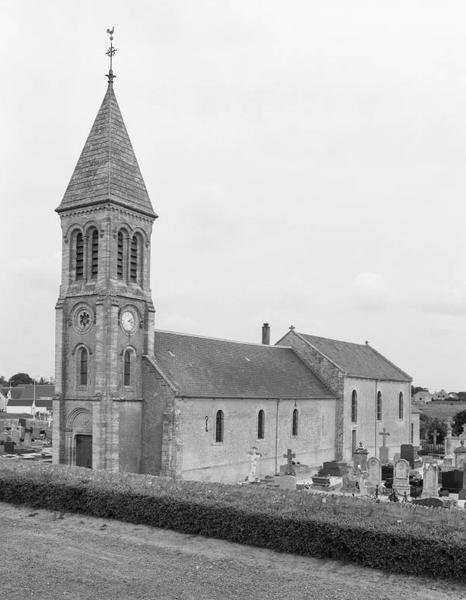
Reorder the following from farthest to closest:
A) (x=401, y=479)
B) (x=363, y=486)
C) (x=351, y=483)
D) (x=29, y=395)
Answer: (x=29, y=395), (x=351, y=483), (x=401, y=479), (x=363, y=486)

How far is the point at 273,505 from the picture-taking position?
16.3 m

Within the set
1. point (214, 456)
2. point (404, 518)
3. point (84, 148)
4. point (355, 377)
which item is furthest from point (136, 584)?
point (355, 377)

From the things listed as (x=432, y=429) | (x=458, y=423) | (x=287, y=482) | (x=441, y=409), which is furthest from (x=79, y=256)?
(x=441, y=409)

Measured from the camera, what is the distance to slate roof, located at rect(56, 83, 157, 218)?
3092 cm

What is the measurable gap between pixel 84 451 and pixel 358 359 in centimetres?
2826

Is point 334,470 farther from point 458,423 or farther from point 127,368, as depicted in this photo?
point 458,423

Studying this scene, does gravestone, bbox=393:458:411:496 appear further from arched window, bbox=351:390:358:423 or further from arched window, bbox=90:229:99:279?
arched window, bbox=90:229:99:279

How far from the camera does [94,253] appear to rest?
30.9 m

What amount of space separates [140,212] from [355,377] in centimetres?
2258

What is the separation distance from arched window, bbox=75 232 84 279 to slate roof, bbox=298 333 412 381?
21369 millimetres

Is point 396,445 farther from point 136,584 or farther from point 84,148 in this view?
point 136,584

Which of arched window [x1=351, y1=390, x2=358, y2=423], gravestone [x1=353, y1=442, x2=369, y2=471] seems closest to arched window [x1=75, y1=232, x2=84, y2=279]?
gravestone [x1=353, y1=442, x2=369, y2=471]

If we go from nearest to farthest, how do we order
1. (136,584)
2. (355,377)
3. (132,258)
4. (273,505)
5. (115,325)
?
(136,584) < (273,505) < (115,325) < (132,258) < (355,377)

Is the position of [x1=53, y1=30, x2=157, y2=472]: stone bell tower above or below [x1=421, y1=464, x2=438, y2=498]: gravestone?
above
